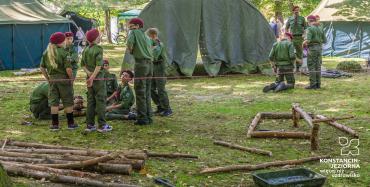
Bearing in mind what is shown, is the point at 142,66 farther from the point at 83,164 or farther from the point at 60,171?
the point at 60,171

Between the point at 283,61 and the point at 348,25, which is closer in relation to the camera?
the point at 283,61

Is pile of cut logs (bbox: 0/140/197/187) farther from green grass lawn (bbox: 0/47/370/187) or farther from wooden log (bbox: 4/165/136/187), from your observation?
green grass lawn (bbox: 0/47/370/187)

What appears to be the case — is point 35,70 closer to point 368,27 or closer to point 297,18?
point 297,18

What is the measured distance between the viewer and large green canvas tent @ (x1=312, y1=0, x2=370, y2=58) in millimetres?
22281

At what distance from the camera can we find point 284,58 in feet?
43.3

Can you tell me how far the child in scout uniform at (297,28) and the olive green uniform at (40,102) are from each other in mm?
8185

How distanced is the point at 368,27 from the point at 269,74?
25.1 feet

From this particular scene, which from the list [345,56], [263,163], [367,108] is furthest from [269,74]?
[263,163]

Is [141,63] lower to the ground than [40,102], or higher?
higher

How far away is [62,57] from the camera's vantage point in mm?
8695

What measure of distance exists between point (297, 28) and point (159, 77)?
7.13 metres

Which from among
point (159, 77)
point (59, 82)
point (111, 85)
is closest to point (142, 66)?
point (159, 77)

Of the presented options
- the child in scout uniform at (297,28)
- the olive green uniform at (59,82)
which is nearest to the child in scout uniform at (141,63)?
the olive green uniform at (59,82)

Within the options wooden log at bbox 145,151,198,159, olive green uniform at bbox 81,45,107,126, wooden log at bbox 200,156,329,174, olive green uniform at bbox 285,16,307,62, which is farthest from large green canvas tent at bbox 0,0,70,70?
wooden log at bbox 200,156,329,174
